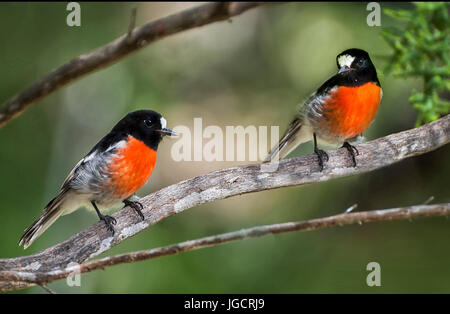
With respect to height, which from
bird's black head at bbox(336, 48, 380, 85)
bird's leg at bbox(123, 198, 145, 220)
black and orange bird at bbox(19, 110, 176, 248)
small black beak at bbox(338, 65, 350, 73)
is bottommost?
bird's leg at bbox(123, 198, 145, 220)

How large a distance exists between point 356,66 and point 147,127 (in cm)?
124

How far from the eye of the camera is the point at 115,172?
270 cm

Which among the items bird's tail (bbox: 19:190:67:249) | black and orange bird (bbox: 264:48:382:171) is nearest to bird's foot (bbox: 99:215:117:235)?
bird's tail (bbox: 19:190:67:249)

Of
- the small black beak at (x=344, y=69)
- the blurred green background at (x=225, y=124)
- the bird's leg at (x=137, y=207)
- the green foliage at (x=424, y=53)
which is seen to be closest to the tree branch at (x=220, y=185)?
the bird's leg at (x=137, y=207)

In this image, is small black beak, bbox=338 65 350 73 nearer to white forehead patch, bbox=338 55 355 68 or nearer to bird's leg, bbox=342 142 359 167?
white forehead patch, bbox=338 55 355 68

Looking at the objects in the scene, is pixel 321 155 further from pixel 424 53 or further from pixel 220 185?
pixel 424 53

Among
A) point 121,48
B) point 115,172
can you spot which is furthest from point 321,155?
point 121,48

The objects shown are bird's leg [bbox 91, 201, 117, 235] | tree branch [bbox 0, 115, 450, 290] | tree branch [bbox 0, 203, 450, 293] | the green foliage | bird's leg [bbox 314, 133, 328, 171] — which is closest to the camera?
tree branch [bbox 0, 203, 450, 293]

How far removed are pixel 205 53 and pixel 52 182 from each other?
7.23ft

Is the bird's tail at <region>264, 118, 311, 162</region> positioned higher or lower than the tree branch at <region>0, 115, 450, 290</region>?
higher

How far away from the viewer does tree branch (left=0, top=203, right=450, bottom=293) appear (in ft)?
6.05

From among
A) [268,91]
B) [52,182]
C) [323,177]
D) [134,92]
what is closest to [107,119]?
[134,92]

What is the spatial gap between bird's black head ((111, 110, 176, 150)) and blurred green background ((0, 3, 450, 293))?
2.05m

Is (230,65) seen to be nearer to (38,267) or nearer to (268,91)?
(268,91)
